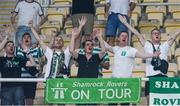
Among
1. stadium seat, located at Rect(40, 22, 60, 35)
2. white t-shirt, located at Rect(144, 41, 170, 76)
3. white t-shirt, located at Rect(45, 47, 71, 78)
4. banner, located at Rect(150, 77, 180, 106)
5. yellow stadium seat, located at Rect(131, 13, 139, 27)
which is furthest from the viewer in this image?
stadium seat, located at Rect(40, 22, 60, 35)

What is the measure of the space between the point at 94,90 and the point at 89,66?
0.40 meters

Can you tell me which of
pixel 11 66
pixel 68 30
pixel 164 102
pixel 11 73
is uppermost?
pixel 68 30

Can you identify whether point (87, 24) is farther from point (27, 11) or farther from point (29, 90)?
point (29, 90)

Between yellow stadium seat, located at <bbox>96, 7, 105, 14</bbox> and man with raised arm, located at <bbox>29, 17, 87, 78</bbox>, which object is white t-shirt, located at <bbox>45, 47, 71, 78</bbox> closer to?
man with raised arm, located at <bbox>29, 17, 87, 78</bbox>

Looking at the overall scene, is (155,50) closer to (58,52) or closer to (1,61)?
(58,52)

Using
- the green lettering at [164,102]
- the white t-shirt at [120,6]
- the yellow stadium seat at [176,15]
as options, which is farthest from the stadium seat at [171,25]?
the green lettering at [164,102]

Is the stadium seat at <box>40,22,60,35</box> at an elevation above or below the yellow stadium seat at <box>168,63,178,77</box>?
above

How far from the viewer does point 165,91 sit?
39.0ft

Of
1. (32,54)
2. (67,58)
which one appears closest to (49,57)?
(67,58)

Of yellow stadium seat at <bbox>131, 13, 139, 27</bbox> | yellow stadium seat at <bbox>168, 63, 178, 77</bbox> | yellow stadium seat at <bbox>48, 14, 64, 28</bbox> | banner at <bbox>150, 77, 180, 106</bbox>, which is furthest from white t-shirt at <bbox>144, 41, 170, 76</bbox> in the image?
yellow stadium seat at <bbox>48, 14, 64, 28</bbox>

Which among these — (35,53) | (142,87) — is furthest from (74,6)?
(142,87)

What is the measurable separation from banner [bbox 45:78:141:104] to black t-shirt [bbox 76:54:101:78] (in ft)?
0.63

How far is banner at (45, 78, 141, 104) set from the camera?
11.9 metres

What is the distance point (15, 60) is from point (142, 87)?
2.18 meters
